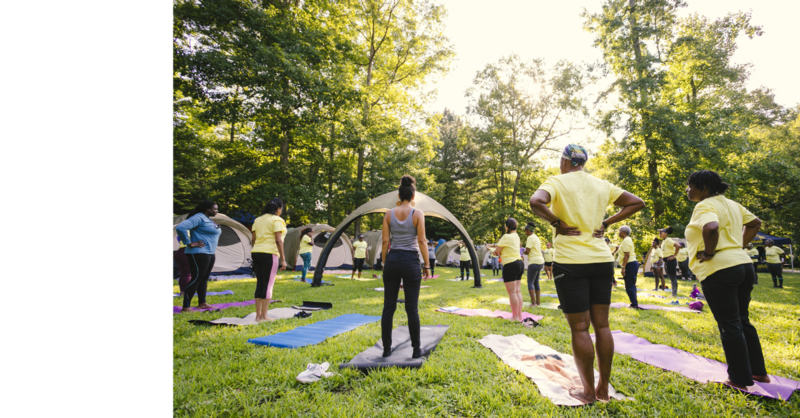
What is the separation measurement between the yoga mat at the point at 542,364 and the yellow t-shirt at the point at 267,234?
3.34 meters

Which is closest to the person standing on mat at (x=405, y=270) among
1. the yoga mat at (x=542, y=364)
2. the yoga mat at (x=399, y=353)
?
the yoga mat at (x=399, y=353)

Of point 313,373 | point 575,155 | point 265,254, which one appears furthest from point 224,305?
point 575,155

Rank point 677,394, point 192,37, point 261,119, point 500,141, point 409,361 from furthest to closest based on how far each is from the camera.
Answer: point 500,141 → point 261,119 → point 192,37 → point 409,361 → point 677,394

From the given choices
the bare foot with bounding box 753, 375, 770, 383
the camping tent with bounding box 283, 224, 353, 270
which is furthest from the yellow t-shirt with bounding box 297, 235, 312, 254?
the bare foot with bounding box 753, 375, 770, 383

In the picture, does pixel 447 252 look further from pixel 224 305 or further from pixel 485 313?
pixel 224 305

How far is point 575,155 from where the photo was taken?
2.75 metres

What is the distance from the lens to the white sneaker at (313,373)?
2816 mm

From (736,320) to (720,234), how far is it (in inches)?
29.4

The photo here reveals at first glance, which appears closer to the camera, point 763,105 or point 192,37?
point 192,37
